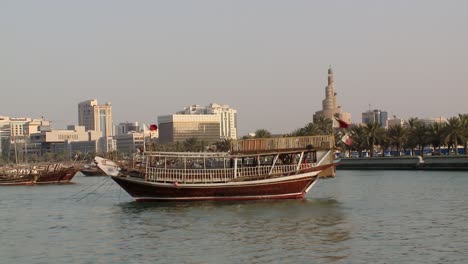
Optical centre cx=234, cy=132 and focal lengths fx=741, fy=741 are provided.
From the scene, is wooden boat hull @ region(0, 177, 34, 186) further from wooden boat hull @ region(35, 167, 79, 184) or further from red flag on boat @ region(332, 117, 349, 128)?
red flag on boat @ region(332, 117, 349, 128)

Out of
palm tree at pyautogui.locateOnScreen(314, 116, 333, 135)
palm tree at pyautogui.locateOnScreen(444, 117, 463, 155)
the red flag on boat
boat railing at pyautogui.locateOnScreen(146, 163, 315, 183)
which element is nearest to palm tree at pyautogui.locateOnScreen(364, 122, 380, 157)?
palm tree at pyautogui.locateOnScreen(314, 116, 333, 135)

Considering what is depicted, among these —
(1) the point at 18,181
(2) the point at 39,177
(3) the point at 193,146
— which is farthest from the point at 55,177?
(3) the point at 193,146

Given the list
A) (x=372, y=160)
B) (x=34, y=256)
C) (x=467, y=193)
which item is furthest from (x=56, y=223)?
(x=372, y=160)

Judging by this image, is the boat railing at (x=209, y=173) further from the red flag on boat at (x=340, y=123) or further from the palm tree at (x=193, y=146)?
the palm tree at (x=193, y=146)

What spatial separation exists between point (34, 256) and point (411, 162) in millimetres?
85239

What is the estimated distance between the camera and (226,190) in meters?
53.9

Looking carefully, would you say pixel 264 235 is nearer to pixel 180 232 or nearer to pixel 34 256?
pixel 180 232

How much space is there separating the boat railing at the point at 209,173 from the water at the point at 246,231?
2.07 metres

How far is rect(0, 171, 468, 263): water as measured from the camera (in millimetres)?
30578

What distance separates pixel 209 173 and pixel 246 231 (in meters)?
17.1

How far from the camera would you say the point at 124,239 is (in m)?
36.2

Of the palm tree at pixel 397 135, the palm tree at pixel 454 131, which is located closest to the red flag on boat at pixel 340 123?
the palm tree at pixel 454 131

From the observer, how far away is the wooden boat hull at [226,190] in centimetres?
5384

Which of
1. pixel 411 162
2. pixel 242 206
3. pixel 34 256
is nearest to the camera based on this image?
pixel 34 256
